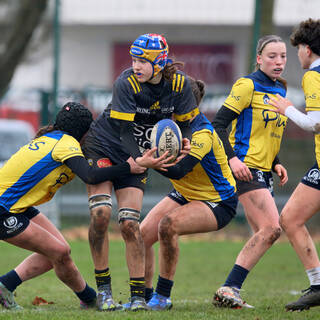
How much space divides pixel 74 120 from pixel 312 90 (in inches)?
77.0

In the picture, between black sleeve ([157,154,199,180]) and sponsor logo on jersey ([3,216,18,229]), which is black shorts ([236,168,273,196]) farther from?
sponsor logo on jersey ([3,216,18,229])

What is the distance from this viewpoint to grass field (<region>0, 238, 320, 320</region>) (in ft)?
19.2

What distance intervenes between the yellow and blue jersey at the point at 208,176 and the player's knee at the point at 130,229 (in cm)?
60

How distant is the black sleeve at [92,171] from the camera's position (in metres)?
5.91

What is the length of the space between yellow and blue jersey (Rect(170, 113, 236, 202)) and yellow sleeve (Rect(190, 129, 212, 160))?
15 millimetres

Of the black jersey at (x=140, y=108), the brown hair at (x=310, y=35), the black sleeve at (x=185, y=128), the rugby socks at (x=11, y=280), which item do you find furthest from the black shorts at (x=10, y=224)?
the brown hair at (x=310, y=35)

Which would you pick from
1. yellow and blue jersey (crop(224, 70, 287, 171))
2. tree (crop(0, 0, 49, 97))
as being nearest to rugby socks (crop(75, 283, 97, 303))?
yellow and blue jersey (crop(224, 70, 287, 171))

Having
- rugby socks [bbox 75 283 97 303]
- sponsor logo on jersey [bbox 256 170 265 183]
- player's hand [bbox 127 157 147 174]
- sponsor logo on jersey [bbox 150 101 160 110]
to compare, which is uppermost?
sponsor logo on jersey [bbox 150 101 160 110]

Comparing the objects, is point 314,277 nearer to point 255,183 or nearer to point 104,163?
point 255,183

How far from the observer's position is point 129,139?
19.6 feet

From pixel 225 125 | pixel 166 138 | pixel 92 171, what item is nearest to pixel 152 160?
pixel 166 138

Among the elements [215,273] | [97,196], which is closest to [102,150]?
[97,196]

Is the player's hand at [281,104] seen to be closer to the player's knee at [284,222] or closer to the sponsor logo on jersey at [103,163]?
the player's knee at [284,222]

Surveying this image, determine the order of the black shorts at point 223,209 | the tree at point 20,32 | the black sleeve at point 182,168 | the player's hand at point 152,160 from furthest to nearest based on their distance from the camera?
the tree at point 20,32, the black shorts at point 223,209, the black sleeve at point 182,168, the player's hand at point 152,160
